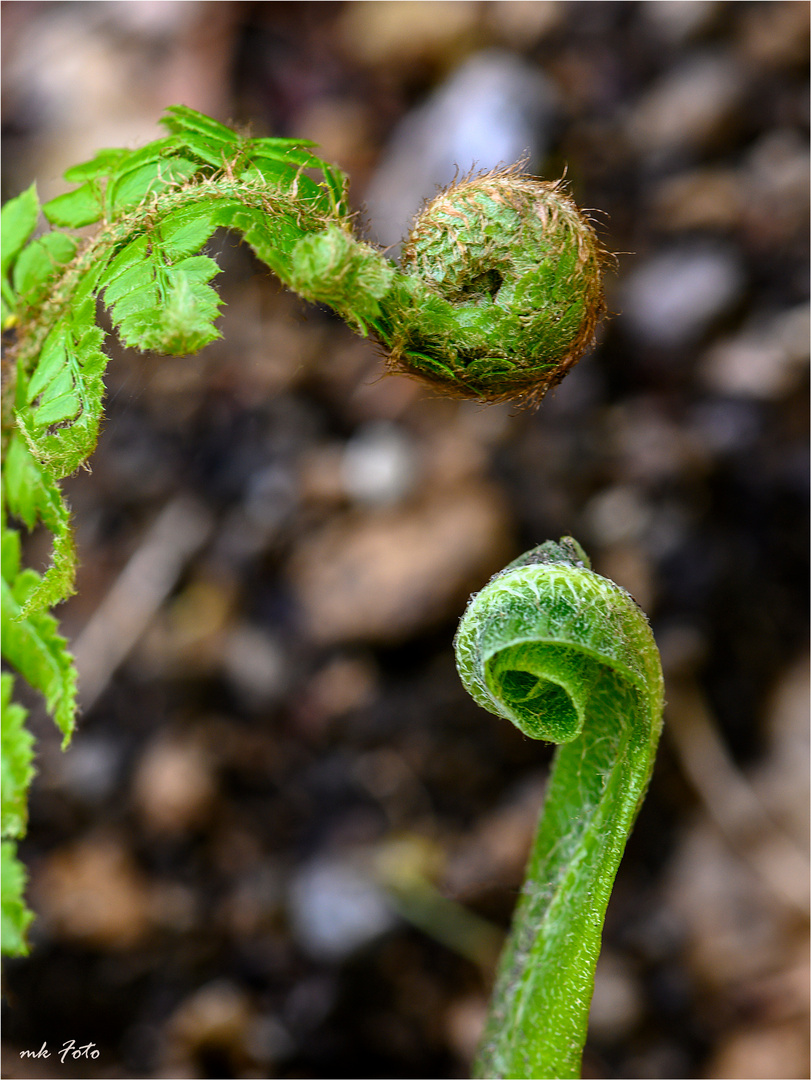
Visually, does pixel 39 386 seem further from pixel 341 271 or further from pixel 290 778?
pixel 290 778

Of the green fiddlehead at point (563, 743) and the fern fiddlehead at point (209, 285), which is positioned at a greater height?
the fern fiddlehead at point (209, 285)

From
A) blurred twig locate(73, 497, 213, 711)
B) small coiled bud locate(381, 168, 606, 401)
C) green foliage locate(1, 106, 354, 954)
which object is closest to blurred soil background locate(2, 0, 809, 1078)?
blurred twig locate(73, 497, 213, 711)

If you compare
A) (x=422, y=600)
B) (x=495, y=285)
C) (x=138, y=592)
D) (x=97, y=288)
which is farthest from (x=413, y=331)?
(x=138, y=592)

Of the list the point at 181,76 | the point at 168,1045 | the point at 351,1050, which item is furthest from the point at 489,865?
the point at 181,76

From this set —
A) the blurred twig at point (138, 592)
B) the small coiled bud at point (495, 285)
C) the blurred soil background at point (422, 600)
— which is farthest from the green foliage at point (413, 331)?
the blurred twig at point (138, 592)

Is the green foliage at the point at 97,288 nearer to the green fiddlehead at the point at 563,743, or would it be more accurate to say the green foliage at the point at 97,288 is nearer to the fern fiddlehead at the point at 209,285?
the fern fiddlehead at the point at 209,285
